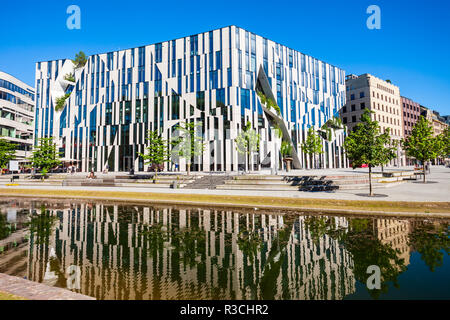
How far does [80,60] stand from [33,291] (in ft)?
231

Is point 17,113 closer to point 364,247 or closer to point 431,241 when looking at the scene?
point 364,247

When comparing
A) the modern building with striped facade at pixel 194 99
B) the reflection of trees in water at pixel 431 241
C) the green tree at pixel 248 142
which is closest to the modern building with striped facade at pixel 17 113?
the modern building with striped facade at pixel 194 99

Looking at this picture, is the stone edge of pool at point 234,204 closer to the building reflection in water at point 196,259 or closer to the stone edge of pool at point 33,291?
the building reflection in water at point 196,259

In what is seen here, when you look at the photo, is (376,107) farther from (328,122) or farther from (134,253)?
(134,253)

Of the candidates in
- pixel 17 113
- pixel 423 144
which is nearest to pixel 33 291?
pixel 423 144

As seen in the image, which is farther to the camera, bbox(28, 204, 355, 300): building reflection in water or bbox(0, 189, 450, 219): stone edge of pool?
bbox(0, 189, 450, 219): stone edge of pool

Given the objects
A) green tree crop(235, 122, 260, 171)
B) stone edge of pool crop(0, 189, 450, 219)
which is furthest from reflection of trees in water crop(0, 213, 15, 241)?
green tree crop(235, 122, 260, 171)

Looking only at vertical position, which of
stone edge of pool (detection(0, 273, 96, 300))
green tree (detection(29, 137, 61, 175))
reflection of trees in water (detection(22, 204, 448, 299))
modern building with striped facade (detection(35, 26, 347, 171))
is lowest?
reflection of trees in water (detection(22, 204, 448, 299))

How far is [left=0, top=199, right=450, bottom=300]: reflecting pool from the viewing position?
18.9ft

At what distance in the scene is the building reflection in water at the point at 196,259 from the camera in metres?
5.73

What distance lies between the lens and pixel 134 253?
835 centimetres

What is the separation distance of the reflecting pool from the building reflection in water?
33mm

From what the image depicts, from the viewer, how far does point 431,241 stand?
920 cm

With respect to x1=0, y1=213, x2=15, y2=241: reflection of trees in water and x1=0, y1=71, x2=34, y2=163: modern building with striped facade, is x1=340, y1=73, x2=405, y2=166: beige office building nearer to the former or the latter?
x1=0, y1=213, x2=15, y2=241: reflection of trees in water
